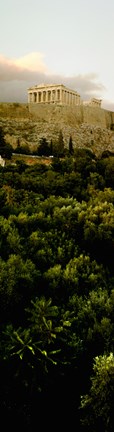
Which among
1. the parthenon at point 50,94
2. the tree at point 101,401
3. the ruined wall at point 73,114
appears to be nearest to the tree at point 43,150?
the ruined wall at point 73,114

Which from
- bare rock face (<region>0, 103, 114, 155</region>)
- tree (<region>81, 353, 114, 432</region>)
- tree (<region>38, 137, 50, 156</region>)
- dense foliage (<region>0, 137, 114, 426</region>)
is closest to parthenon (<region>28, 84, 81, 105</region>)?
bare rock face (<region>0, 103, 114, 155</region>)

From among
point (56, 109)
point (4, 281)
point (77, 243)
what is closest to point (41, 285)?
point (4, 281)

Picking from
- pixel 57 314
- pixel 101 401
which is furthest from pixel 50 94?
pixel 101 401

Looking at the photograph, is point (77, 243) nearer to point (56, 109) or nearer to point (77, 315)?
point (77, 315)

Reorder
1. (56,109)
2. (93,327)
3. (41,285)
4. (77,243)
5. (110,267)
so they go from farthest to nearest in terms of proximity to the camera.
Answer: (56,109), (77,243), (110,267), (41,285), (93,327)

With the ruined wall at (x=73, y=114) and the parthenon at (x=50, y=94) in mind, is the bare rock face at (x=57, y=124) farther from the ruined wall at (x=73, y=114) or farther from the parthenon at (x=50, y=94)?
the parthenon at (x=50, y=94)

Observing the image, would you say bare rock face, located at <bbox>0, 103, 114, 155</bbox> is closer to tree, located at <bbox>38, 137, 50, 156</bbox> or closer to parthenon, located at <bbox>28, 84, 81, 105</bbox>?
parthenon, located at <bbox>28, 84, 81, 105</bbox>
